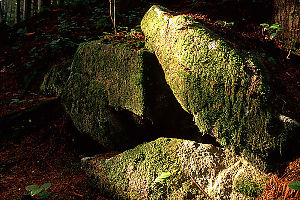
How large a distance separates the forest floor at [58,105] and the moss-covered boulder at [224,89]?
0.31 meters

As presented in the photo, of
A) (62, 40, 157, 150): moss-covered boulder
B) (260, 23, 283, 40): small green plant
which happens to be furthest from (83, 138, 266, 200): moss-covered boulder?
(260, 23, 283, 40): small green plant

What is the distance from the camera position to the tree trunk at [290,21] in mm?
3566

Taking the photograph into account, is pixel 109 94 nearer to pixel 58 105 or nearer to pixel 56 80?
pixel 58 105

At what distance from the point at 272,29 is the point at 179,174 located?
3.23 metres

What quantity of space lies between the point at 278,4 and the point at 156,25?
8.49ft

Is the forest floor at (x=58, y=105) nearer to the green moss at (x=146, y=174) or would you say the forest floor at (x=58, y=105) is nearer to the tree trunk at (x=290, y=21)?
the tree trunk at (x=290, y=21)

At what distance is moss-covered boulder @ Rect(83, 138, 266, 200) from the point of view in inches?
84.3

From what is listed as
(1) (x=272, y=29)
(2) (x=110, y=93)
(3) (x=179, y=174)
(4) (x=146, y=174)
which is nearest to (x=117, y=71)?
(2) (x=110, y=93)

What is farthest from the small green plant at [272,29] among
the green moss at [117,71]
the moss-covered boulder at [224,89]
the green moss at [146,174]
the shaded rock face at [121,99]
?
the green moss at [146,174]

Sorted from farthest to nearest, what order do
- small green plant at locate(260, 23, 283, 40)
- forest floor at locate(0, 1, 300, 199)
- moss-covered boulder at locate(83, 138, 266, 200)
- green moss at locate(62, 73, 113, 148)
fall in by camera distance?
1. small green plant at locate(260, 23, 283, 40)
2. green moss at locate(62, 73, 113, 148)
3. forest floor at locate(0, 1, 300, 199)
4. moss-covered boulder at locate(83, 138, 266, 200)

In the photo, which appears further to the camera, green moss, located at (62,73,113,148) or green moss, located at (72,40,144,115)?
green moss, located at (62,73,113,148)

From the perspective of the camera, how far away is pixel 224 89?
2.25m

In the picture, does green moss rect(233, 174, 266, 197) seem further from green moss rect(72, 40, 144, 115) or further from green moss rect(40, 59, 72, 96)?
green moss rect(40, 59, 72, 96)

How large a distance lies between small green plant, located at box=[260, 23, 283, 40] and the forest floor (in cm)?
10
